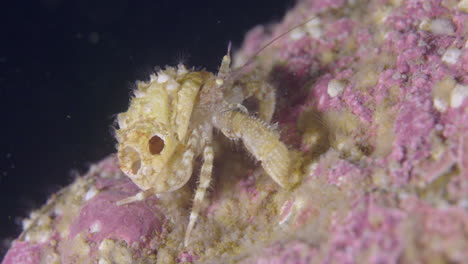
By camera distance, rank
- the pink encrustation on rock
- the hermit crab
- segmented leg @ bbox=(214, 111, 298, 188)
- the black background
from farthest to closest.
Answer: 1. the black background
2. the hermit crab
3. segmented leg @ bbox=(214, 111, 298, 188)
4. the pink encrustation on rock

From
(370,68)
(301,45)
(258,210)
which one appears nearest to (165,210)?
(258,210)

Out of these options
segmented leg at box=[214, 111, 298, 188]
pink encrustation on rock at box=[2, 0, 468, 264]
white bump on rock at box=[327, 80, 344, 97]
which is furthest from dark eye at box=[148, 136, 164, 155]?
white bump on rock at box=[327, 80, 344, 97]

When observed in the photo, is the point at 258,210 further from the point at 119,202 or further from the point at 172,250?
the point at 119,202

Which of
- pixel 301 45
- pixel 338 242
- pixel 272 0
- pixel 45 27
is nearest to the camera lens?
pixel 338 242

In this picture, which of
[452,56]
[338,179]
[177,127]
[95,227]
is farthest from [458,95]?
[95,227]

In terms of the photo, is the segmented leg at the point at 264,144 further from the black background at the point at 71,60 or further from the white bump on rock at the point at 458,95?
the black background at the point at 71,60

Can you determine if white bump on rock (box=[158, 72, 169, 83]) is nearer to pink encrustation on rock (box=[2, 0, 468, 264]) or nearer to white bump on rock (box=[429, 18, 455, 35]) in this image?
pink encrustation on rock (box=[2, 0, 468, 264])

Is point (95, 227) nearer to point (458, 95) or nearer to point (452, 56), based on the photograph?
point (458, 95)

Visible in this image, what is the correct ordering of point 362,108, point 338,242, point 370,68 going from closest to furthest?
1. point 338,242
2. point 362,108
3. point 370,68
